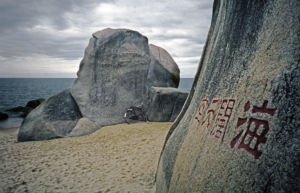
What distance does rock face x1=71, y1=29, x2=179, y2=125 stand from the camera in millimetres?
7906

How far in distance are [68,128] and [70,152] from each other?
1764 mm

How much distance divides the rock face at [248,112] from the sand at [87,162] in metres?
1.56

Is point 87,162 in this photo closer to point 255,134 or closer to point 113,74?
point 255,134

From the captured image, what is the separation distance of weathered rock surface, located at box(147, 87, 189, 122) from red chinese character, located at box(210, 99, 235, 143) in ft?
18.6

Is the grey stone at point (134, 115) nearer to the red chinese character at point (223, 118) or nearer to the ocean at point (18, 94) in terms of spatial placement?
the red chinese character at point (223, 118)

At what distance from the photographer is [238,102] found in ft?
5.62

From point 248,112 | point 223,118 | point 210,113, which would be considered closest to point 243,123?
point 248,112

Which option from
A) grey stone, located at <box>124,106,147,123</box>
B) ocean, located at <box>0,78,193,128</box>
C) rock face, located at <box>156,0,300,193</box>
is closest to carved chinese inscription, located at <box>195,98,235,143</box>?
rock face, located at <box>156,0,300,193</box>

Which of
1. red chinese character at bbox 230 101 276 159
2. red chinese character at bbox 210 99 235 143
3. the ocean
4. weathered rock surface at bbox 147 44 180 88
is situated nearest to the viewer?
red chinese character at bbox 230 101 276 159

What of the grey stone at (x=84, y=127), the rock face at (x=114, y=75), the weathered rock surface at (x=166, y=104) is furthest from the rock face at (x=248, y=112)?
the rock face at (x=114, y=75)

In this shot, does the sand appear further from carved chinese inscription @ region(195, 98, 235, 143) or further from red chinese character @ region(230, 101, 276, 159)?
red chinese character @ region(230, 101, 276, 159)

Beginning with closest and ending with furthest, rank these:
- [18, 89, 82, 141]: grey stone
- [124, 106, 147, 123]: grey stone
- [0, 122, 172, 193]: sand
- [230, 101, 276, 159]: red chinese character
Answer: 1. [230, 101, 276, 159]: red chinese character
2. [0, 122, 172, 193]: sand
3. [18, 89, 82, 141]: grey stone
4. [124, 106, 147, 123]: grey stone

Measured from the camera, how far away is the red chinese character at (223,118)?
5.82 feet

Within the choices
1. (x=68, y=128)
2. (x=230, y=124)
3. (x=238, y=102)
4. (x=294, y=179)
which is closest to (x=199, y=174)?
(x=230, y=124)
